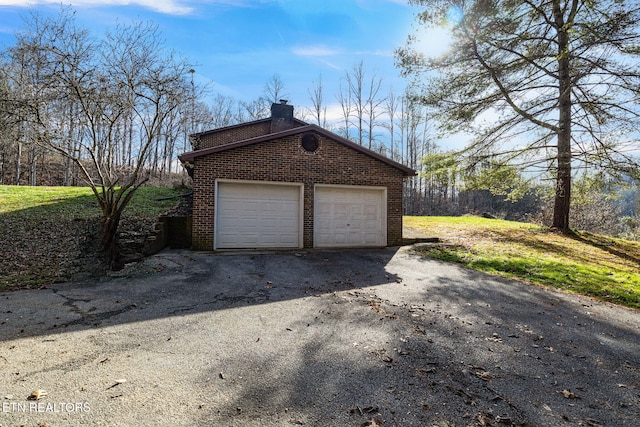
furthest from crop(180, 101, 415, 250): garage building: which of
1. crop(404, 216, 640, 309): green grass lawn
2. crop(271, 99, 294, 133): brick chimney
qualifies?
crop(271, 99, 294, 133): brick chimney

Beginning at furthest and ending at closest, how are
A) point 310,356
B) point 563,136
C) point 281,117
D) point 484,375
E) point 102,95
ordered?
point 281,117 < point 563,136 < point 102,95 < point 310,356 < point 484,375

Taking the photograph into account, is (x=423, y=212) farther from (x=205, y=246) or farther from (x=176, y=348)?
(x=176, y=348)

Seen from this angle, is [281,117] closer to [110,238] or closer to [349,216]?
[349,216]

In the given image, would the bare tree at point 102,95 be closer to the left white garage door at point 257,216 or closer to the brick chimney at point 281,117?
the left white garage door at point 257,216

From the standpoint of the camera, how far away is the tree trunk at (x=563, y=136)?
37.7 feet

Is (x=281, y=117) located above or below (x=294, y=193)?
above

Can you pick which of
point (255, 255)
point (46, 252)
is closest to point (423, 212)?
point (255, 255)

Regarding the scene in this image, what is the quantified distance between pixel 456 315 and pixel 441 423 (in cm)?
274

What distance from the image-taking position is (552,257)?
9.74 m

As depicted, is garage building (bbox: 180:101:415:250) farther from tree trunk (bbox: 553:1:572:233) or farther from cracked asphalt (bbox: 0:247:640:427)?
tree trunk (bbox: 553:1:572:233)

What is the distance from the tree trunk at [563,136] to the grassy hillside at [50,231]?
15.3m

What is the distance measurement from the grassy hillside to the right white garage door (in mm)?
5563

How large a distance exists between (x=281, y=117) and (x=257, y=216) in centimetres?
812

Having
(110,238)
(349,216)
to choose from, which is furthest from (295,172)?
(110,238)
